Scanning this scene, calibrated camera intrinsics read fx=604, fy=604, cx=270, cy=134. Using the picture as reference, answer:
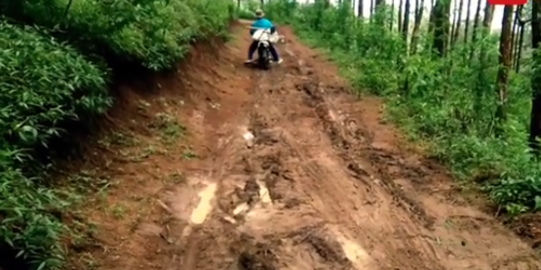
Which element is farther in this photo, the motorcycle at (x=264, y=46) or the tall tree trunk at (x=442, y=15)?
the motorcycle at (x=264, y=46)

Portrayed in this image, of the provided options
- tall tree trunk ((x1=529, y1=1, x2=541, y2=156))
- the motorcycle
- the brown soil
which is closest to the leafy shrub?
the brown soil

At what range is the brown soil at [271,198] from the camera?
4988 millimetres

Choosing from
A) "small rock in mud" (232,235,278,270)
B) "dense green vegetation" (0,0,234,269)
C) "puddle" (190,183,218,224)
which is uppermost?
"dense green vegetation" (0,0,234,269)

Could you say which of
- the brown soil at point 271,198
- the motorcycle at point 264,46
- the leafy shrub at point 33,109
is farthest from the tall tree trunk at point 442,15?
the leafy shrub at point 33,109

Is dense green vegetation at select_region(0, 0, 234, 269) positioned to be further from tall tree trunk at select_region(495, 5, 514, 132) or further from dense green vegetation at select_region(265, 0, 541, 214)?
tall tree trunk at select_region(495, 5, 514, 132)

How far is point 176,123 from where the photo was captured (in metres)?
8.65

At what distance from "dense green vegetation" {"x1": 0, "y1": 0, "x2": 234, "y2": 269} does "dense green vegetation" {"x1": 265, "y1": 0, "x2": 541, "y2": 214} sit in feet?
13.9

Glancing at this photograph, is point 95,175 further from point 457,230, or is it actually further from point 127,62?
A: point 457,230

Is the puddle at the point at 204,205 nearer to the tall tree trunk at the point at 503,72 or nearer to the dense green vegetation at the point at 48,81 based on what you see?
the dense green vegetation at the point at 48,81

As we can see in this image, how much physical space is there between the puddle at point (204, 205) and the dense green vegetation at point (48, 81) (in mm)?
1182

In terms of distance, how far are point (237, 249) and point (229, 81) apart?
8134 millimetres

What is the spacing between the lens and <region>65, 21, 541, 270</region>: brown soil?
16.4 ft

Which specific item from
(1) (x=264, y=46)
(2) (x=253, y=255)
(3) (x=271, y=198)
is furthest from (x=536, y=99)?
(1) (x=264, y=46)

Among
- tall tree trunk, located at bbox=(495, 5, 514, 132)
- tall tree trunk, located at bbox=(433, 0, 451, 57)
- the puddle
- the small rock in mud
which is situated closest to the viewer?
the small rock in mud
